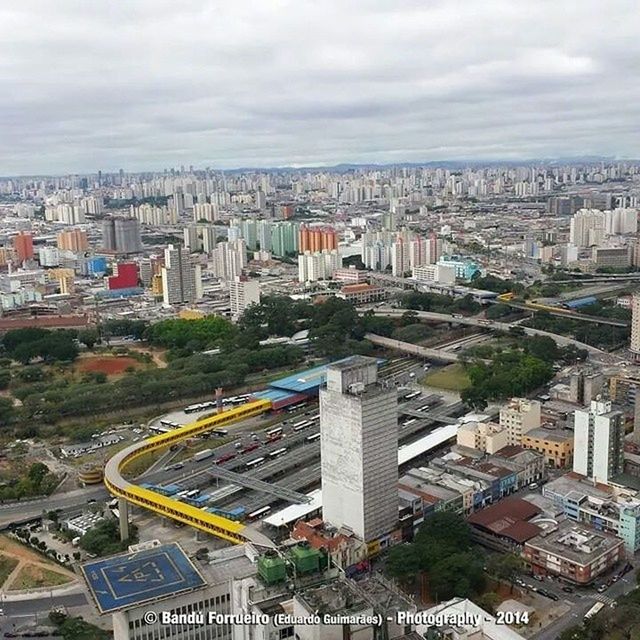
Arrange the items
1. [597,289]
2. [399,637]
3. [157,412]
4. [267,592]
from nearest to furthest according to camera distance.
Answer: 1. [399,637]
2. [267,592]
3. [157,412]
4. [597,289]

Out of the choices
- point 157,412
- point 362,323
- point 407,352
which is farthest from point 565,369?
point 157,412

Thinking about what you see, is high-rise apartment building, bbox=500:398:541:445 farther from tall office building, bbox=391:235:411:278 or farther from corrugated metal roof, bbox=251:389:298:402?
tall office building, bbox=391:235:411:278

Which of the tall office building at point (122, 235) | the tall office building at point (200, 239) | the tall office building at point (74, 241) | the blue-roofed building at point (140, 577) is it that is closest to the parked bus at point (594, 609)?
the blue-roofed building at point (140, 577)

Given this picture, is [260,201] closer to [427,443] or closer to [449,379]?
[449,379]

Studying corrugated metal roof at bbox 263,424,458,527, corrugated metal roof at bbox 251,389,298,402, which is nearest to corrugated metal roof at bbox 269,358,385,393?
corrugated metal roof at bbox 251,389,298,402

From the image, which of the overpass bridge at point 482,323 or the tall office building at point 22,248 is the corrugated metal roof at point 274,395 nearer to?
the overpass bridge at point 482,323

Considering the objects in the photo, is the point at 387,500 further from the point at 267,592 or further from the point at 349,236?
the point at 349,236
